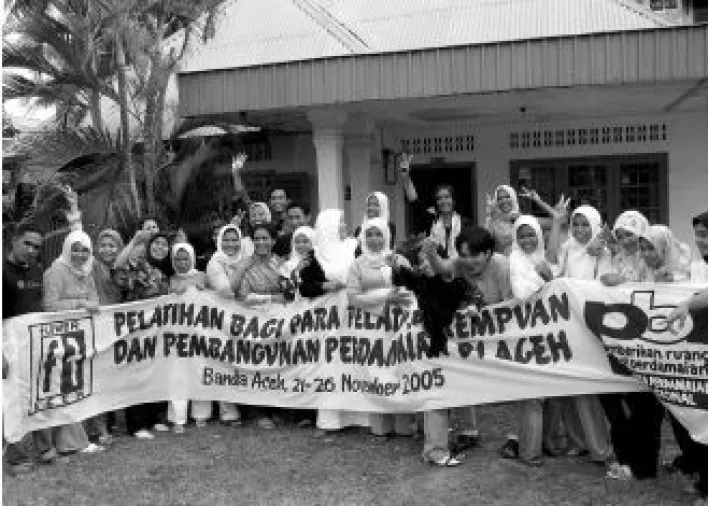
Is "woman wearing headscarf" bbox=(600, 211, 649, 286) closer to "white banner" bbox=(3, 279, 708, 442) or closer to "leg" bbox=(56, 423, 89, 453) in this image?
"white banner" bbox=(3, 279, 708, 442)

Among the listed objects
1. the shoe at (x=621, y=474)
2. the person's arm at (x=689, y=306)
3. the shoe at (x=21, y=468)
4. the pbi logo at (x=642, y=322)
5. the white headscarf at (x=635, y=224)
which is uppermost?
the white headscarf at (x=635, y=224)

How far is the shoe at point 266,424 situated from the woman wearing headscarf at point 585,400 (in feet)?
6.84

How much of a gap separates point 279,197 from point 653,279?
3.84m

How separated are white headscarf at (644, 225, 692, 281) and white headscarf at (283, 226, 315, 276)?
2.42 m

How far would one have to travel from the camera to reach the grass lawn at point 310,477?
432 cm

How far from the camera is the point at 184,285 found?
587 cm

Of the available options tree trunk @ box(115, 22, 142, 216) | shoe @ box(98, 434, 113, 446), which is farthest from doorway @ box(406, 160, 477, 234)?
shoe @ box(98, 434, 113, 446)

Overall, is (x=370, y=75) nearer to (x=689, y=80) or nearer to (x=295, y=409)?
(x=689, y=80)

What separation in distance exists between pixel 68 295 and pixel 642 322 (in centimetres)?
378

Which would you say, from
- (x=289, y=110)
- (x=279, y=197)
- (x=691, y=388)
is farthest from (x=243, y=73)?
(x=691, y=388)

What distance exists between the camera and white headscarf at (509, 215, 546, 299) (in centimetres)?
477

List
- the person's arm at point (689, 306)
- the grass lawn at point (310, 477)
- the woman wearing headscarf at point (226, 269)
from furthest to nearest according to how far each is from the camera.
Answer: the woman wearing headscarf at point (226, 269), the grass lawn at point (310, 477), the person's arm at point (689, 306)

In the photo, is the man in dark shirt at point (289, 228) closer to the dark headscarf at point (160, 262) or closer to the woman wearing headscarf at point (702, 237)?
the dark headscarf at point (160, 262)

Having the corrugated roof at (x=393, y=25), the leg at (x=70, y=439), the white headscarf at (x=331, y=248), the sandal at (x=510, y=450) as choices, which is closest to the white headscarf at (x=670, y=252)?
the sandal at (x=510, y=450)
